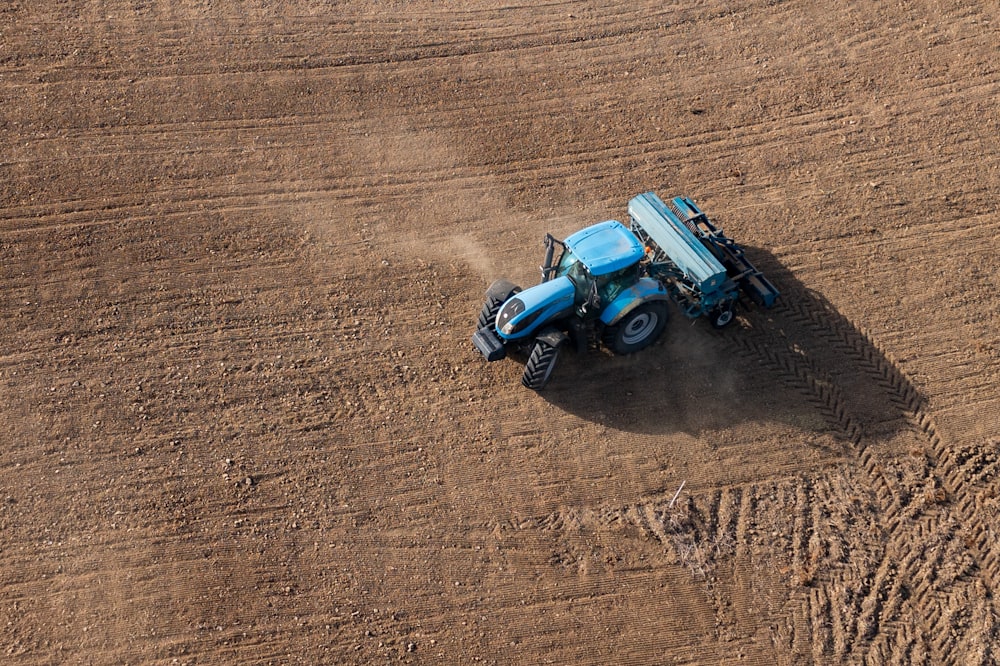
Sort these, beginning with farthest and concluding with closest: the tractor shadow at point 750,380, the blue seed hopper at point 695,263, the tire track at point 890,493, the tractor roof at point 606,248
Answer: the blue seed hopper at point 695,263 → the tractor shadow at point 750,380 → the tractor roof at point 606,248 → the tire track at point 890,493

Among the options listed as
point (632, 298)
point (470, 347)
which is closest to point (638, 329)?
point (632, 298)

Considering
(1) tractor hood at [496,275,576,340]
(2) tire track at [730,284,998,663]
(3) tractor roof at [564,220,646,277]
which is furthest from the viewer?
(3) tractor roof at [564,220,646,277]

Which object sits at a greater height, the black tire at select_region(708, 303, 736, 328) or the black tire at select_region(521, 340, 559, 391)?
the black tire at select_region(708, 303, 736, 328)

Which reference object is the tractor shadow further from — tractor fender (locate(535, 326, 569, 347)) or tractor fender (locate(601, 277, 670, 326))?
tractor fender (locate(601, 277, 670, 326))

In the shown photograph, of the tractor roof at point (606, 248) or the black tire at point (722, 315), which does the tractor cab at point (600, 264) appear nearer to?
the tractor roof at point (606, 248)

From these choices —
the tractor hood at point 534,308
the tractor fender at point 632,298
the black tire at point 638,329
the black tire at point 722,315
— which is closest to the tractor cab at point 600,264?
the tractor fender at point 632,298

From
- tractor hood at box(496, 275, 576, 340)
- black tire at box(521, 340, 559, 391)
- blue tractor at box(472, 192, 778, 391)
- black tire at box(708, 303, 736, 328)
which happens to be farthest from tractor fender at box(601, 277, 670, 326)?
black tire at box(708, 303, 736, 328)
